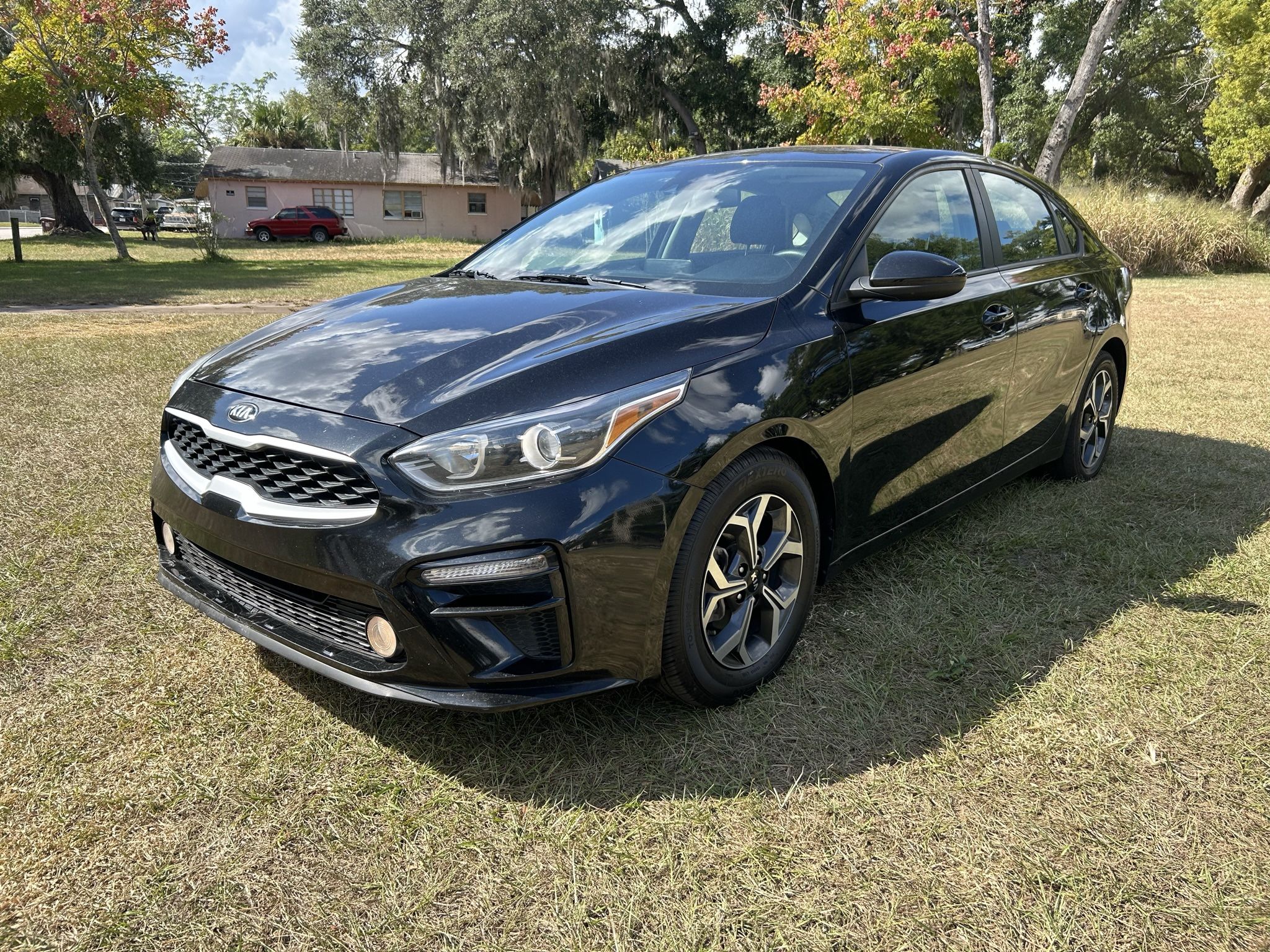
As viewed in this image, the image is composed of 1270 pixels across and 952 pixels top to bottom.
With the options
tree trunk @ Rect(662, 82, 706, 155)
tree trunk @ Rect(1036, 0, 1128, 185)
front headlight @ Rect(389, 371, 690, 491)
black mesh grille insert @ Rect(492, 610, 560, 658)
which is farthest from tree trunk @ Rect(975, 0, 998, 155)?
black mesh grille insert @ Rect(492, 610, 560, 658)

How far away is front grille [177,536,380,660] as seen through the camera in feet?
7.83

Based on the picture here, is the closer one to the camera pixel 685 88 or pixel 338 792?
pixel 338 792

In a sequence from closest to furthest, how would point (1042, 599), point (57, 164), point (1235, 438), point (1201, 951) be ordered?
point (1201, 951) < point (1042, 599) < point (1235, 438) < point (57, 164)

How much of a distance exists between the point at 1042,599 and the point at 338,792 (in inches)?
104

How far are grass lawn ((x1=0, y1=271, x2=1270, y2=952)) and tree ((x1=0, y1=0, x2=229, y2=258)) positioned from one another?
24.2 m

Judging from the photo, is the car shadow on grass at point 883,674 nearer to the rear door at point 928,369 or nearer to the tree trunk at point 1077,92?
the rear door at point 928,369

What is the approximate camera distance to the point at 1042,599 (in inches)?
142

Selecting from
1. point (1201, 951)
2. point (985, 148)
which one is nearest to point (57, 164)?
point (985, 148)

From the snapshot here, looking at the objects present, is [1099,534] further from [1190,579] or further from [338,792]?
[338,792]

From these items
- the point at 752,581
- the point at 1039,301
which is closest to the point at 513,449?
the point at 752,581

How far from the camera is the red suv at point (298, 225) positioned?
39000 millimetres

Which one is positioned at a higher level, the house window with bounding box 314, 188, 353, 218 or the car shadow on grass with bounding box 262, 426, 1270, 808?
the house window with bounding box 314, 188, 353, 218

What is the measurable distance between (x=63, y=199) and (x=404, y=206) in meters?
14.6

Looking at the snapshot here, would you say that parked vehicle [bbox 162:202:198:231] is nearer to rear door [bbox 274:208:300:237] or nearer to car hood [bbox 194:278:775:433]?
rear door [bbox 274:208:300:237]
